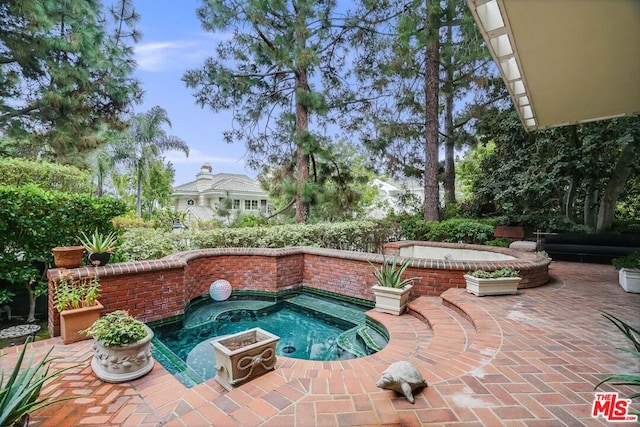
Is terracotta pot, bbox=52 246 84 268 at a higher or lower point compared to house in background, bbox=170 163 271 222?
lower

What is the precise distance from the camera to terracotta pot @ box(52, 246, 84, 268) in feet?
12.7

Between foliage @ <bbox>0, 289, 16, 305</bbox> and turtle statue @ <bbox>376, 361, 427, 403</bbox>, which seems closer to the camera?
turtle statue @ <bbox>376, 361, 427, 403</bbox>

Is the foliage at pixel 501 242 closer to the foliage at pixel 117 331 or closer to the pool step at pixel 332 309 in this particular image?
the pool step at pixel 332 309

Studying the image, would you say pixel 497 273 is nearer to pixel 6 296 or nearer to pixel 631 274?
pixel 631 274

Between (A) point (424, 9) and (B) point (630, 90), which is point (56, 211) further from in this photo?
(A) point (424, 9)

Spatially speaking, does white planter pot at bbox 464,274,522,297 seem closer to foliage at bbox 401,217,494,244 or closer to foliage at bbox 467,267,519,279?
foliage at bbox 467,267,519,279

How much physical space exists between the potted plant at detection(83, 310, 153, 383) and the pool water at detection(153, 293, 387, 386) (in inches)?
23.4

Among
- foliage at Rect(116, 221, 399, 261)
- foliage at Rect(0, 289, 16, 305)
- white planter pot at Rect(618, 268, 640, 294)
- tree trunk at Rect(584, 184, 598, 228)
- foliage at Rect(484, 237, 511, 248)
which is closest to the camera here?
foliage at Rect(0, 289, 16, 305)

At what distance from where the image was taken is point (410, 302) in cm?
461

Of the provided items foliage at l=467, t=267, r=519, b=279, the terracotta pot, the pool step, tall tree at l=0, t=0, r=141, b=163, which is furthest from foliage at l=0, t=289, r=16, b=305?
tall tree at l=0, t=0, r=141, b=163

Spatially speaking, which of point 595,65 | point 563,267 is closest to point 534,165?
point 563,267

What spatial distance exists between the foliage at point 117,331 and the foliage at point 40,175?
7.17 meters

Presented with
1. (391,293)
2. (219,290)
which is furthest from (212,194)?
(391,293)

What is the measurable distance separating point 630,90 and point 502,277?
2702 millimetres
